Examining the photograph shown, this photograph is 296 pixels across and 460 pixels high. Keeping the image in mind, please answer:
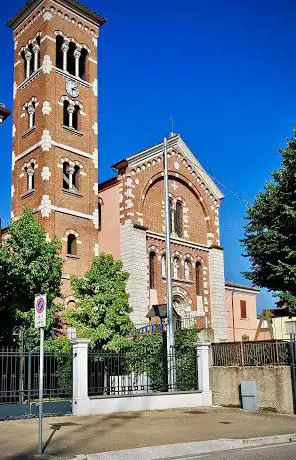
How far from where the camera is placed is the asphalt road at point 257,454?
33.4ft

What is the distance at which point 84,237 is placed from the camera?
111ft

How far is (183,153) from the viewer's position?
39781mm

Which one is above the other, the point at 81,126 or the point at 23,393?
the point at 81,126

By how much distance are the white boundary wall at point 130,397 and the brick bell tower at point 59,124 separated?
12913 mm

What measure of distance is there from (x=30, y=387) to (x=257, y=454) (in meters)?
8.91

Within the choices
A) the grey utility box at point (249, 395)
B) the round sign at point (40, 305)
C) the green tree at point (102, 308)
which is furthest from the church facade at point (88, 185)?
the round sign at point (40, 305)

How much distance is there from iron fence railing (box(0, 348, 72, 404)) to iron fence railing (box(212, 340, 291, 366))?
19.0 ft

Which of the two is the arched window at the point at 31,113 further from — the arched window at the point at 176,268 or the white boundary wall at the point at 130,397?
the white boundary wall at the point at 130,397

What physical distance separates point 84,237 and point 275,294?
41.8 ft

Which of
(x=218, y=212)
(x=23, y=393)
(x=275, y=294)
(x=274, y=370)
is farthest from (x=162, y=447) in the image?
(x=218, y=212)

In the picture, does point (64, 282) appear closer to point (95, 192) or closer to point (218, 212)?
point (95, 192)

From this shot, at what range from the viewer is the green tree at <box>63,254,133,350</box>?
2788 centimetres

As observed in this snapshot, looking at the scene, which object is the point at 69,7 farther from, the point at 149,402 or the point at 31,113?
the point at 149,402

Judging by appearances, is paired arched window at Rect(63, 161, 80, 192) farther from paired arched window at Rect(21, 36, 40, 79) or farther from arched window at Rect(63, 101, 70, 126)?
paired arched window at Rect(21, 36, 40, 79)
